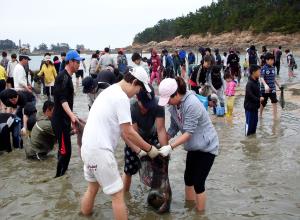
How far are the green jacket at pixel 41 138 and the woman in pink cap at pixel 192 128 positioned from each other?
3344 mm

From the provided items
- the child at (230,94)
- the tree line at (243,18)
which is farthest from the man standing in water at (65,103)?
the tree line at (243,18)

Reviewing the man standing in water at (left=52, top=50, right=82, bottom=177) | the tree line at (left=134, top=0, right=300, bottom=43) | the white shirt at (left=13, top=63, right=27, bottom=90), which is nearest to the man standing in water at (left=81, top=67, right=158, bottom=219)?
the man standing in water at (left=52, top=50, right=82, bottom=177)

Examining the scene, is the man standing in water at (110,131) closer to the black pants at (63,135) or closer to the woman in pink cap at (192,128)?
the woman in pink cap at (192,128)

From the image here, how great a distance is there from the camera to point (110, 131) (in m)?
4.14

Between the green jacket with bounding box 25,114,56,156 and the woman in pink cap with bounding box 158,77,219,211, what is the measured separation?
11.0ft

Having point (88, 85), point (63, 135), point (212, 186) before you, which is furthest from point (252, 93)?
point (63, 135)

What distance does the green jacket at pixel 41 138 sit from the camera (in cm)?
743

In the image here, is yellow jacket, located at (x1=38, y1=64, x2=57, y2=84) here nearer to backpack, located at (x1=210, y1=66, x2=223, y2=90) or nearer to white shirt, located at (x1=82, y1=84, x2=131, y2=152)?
backpack, located at (x1=210, y1=66, x2=223, y2=90)

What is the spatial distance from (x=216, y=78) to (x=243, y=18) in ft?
224

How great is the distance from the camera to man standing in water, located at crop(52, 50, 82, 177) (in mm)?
5793

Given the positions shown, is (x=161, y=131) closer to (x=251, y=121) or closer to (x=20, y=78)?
(x=251, y=121)

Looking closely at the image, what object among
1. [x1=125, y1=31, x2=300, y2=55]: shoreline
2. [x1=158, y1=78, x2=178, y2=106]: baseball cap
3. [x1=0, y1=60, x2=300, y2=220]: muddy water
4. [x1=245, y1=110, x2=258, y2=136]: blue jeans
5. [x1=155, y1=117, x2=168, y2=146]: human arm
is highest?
[x1=125, y1=31, x2=300, y2=55]: shoreline

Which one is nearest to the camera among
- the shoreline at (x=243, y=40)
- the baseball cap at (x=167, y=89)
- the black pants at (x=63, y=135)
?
the baseball cap at (x=167, y=89)

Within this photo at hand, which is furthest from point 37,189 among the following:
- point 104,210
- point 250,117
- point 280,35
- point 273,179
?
point 280,35
